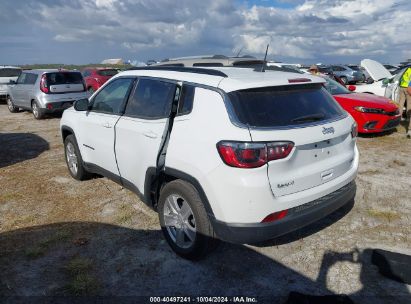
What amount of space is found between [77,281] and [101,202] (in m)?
1.80

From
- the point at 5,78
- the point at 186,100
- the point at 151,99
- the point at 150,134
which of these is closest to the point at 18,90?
the point at 5,78

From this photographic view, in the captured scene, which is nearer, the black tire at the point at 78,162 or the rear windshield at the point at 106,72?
the black tire at the point at 78,162

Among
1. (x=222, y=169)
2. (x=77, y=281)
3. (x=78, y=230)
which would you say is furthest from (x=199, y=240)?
(x=78, y=230)

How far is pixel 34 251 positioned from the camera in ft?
12.2

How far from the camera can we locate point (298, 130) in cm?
298

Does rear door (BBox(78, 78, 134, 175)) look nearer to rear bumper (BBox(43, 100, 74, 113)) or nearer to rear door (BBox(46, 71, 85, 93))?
rear bumper (BBox(43, 100, 74, 113))

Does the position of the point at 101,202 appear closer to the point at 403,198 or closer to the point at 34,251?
the point at 34,251

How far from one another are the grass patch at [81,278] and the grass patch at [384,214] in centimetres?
335

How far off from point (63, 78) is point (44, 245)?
30.3 feet

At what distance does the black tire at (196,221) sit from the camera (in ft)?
10.2

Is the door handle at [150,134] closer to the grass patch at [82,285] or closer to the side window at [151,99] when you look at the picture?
the side window at [151,99]

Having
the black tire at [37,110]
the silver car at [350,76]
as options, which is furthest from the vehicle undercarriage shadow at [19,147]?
the silver car at [350,76]

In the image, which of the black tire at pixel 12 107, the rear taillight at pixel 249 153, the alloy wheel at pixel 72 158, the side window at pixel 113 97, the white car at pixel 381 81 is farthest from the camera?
the black tire at pixel 12 107

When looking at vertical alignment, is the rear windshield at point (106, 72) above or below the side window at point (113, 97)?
below
